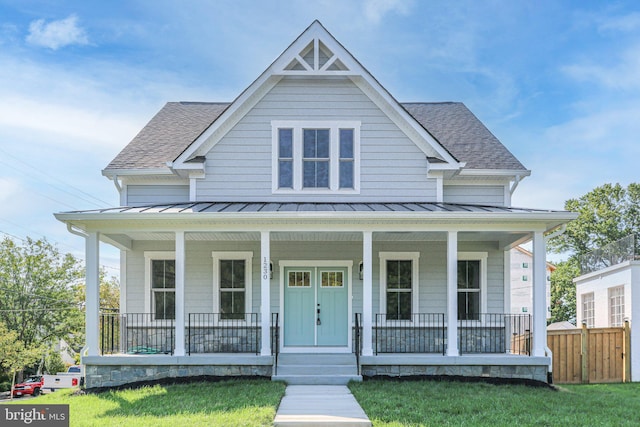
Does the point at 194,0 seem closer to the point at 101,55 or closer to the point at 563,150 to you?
the point at 101,55

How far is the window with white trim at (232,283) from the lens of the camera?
13914 mm

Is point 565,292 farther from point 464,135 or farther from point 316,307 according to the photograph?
point 316,307

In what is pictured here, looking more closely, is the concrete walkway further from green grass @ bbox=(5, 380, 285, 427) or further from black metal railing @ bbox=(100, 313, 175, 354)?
black metal railing @ bbox=(100, 313, 175, 354)

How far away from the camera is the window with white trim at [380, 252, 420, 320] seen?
1407cm

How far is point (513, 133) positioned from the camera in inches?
723

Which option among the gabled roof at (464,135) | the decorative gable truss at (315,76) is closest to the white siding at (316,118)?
the decorative gable truss at (315,76)

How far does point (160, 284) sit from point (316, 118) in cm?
547

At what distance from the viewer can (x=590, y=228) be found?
41.1 meters

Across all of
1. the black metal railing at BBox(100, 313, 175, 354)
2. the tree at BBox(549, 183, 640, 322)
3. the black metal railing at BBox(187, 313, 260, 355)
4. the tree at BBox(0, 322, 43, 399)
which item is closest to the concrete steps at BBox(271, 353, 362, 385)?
→ the black metal railing at BBox(187, 313, 260, 355)

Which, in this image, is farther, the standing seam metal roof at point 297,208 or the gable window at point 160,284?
the gable window at point 160,284

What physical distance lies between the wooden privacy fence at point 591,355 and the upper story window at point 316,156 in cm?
608

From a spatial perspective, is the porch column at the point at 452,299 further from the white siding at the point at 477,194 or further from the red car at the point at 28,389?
A: the red car at the point at 28,389

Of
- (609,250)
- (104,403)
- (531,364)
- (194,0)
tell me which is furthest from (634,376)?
(194,0)

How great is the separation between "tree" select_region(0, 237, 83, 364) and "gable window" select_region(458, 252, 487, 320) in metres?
28.8
